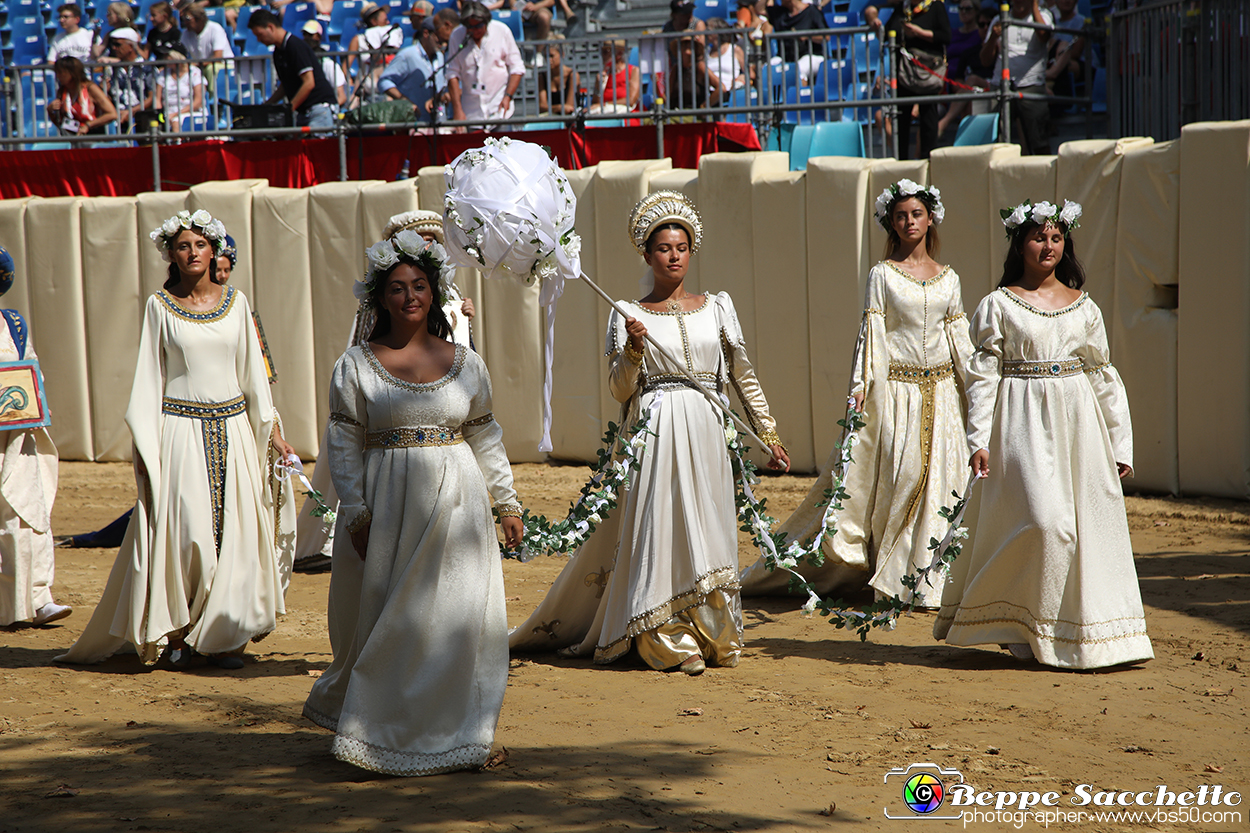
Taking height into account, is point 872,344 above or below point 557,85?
below

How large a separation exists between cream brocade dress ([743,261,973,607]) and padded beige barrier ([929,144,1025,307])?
3.01 meters

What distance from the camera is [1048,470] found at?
5.54 m

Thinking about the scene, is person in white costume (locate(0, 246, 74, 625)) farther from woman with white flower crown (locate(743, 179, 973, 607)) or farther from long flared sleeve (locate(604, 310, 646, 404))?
woman with white flower crown (locate(743, 179, 973, 607))

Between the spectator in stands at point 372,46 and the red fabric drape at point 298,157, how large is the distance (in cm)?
84

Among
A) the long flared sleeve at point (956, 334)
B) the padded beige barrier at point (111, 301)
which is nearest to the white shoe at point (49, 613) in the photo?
the long flared sleeve at point (956, 334)

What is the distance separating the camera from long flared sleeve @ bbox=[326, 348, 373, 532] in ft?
14.2

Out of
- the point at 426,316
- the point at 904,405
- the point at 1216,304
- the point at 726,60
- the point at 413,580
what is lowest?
the point at 413,580

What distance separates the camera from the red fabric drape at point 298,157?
12297 millimetres

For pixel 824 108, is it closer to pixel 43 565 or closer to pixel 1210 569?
pixel 1210 569

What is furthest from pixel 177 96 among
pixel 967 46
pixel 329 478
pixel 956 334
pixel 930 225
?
pixel 956 334

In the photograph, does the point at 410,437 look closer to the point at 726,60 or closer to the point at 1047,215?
the point at 1047,215

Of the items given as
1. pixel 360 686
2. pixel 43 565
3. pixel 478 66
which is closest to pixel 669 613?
pixel 360 686

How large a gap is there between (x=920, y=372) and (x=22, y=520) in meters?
5.21

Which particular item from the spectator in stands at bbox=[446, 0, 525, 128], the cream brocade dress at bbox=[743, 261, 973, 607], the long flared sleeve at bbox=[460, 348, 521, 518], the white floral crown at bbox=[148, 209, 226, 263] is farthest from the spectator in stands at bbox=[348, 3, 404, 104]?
the long flared sleeve at bbox=[460, 348, 521, 518]
